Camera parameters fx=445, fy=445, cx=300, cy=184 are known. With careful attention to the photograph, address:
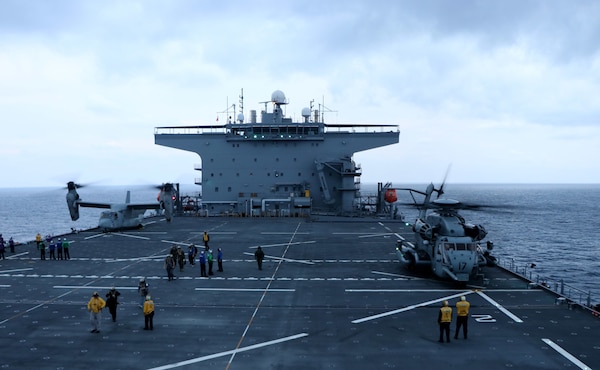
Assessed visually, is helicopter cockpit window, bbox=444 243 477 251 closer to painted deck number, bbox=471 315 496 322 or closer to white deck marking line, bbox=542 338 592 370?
painted deck number, bbox=471 315 496 322

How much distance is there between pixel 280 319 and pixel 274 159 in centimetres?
3394

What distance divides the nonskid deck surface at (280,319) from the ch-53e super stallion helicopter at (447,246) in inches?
30.8

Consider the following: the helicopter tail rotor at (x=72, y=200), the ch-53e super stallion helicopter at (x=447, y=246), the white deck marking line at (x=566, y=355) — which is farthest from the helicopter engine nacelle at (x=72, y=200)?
the white deck marking line at (x=566, y=355)

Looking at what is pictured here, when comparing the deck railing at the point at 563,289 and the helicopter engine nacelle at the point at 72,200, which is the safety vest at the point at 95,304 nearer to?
the deck railing at the point at 563,289

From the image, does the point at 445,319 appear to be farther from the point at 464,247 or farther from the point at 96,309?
the point at 96,309

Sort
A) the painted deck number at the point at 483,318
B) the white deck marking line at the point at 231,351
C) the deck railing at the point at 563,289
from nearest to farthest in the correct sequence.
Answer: the white deck marking line at the point at 231,351 < the painted deck number at the point at 483,318 < the deck railing at the point at 563,289

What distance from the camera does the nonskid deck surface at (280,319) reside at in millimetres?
11922

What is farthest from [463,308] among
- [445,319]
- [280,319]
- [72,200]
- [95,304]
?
[72,200]

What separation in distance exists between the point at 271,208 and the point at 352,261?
2404cm

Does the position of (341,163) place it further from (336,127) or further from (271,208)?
(271,208)

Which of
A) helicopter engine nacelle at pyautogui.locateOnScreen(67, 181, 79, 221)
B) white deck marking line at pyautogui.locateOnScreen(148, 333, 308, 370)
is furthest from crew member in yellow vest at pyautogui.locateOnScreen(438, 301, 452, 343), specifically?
helicopter engine nacelle at pyautogui.locateOnScreen(67, 181, 79, 221)

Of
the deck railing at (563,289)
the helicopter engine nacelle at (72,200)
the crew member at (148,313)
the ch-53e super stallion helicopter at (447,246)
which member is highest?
the helicopter engine nacelle at (72,200)

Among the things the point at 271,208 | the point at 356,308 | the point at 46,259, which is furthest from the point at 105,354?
the point at 271,208

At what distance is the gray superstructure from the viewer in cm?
4822
